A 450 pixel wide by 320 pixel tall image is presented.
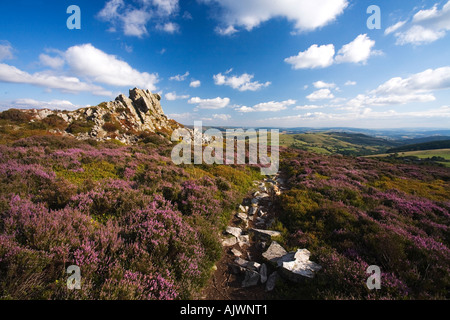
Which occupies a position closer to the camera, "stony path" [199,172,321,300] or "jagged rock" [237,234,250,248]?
"stony path" [199,172,321,300]

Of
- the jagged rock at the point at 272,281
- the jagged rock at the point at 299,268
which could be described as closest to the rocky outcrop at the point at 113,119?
the jagged rock at the point at 272,281

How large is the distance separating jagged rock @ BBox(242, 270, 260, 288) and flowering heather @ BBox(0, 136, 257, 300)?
1.14 meters

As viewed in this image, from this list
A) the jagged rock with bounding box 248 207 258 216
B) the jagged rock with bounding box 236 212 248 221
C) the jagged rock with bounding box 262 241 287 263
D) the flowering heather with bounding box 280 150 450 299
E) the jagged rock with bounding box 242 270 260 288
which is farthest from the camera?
the jagged rock with bounding box 248 207 258 216

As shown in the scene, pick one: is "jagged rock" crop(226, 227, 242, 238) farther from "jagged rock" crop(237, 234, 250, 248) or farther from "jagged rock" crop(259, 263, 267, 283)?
"jagged rock" crop(259, 263, 267, 283)

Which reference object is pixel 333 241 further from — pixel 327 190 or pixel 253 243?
pixel 327 190

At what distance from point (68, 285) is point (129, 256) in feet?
4.13

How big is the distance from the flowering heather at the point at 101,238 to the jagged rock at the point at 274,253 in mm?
1682

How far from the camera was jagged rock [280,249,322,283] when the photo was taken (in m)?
4.71

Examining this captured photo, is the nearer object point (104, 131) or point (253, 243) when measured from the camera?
point (253, 243)

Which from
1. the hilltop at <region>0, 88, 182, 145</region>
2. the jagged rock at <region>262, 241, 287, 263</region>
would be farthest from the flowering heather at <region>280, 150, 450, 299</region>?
the hilltop at <region>0, 88, 182, 145</region>

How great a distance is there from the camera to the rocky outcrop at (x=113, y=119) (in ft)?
92.0

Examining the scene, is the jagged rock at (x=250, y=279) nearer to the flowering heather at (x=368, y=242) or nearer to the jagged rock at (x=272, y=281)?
the jagged rock at (x=272, y=281)

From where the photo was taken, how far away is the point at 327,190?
421 inches
